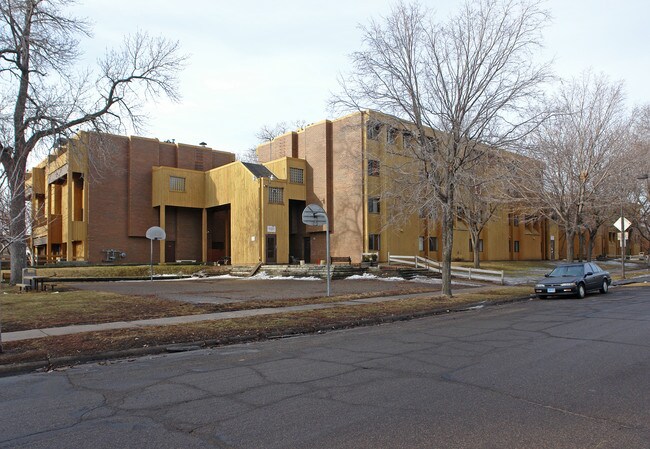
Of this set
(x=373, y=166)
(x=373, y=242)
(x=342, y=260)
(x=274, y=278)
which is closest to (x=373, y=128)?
(x=373, y=166)

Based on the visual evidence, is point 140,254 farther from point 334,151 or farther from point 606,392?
point 606,392

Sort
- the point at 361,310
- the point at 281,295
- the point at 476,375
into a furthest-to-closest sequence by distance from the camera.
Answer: the point at 281,295
the point at 361,310
the point at 476,375

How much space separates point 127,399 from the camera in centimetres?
618

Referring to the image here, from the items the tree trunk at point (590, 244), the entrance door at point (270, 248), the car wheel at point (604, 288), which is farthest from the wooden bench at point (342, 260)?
the car wheel at point (604, 288)

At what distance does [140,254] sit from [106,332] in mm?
Result: 34526

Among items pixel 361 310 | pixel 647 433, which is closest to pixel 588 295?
pixel 361 310

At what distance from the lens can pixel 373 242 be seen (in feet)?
120

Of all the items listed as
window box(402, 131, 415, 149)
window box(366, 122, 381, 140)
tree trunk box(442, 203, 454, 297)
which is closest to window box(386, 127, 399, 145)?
window box(402, 131, 415, 149)

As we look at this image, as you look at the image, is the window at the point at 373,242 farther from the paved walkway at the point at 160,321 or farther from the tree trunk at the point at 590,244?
the paved walkway at the point at 160,321

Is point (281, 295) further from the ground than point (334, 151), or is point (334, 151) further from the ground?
point (334, 151)

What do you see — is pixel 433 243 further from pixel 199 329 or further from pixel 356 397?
pixel 356 397

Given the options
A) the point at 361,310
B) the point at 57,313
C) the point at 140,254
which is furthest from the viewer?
the point at 140,254

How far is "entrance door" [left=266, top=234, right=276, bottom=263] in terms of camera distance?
37.5 metres

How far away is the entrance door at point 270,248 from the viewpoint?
37531 mm
